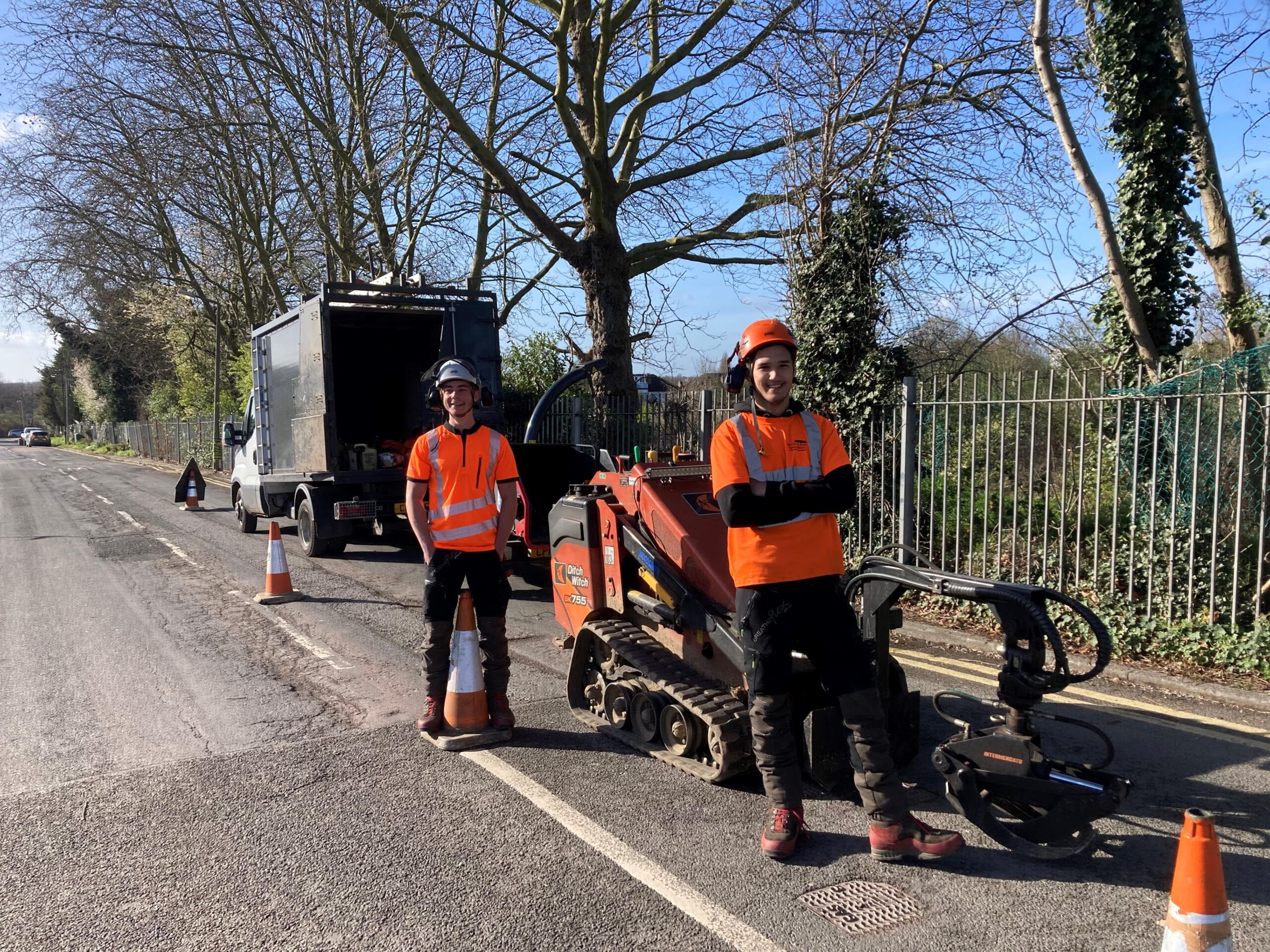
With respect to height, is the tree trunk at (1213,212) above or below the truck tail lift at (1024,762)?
above

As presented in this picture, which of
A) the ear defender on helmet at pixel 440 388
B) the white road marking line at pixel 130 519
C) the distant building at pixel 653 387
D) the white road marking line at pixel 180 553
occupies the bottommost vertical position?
the white road marking line at pixel 180 553

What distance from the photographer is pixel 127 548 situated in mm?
12844

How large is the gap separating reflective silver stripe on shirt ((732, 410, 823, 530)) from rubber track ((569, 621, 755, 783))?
105 centimetres

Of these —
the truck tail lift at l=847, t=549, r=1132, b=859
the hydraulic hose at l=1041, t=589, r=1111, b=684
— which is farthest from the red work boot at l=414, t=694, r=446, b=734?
the hydraulic hose at l=1041, t=589, r=1111, b=684

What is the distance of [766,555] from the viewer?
3576 millimetres

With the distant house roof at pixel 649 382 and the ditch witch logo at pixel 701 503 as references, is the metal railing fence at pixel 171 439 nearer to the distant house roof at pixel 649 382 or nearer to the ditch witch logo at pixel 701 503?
the distant house roof at pixel 649 382

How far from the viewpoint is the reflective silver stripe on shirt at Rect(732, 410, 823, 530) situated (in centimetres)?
358

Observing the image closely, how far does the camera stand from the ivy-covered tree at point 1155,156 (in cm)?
746

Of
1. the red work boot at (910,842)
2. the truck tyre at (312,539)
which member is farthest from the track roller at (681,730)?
the truck tyre at (312,539)

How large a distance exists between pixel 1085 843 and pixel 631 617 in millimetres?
2528

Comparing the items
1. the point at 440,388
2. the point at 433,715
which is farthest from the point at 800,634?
the point at 440,388

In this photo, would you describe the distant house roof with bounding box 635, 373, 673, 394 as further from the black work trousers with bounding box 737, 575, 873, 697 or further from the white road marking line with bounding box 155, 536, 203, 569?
the black work trousers with bounding box 737, 575, 873, 697

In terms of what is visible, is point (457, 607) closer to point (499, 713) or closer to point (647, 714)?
point (499, 713)

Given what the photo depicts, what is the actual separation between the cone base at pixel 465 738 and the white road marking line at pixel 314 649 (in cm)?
176
